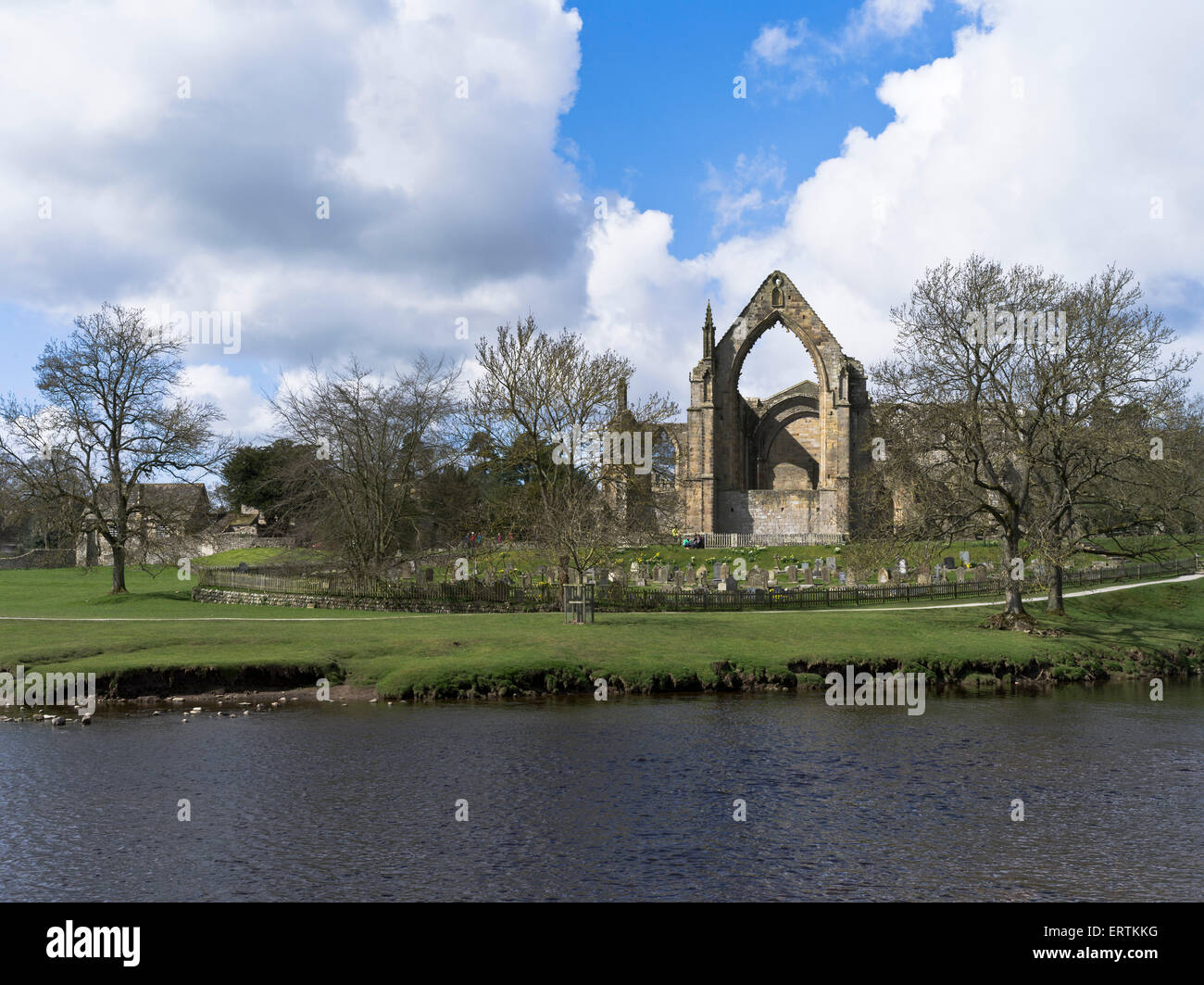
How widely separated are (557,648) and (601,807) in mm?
12286

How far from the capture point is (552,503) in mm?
35031

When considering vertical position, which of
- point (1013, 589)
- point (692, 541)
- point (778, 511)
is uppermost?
point (778, 511)

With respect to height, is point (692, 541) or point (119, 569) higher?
point (692, 541)

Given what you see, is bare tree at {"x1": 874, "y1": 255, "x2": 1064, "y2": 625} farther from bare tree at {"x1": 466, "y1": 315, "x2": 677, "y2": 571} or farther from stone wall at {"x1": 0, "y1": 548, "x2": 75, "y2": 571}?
stone wall at {"x1": 0, "y1": 548, "x2": 75, "y2": 571}

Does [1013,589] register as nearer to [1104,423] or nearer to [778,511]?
[1104,423]

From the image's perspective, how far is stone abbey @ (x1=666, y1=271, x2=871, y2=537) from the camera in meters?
67.2

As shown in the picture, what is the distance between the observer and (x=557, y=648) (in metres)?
25.8

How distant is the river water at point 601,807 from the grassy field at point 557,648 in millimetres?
2873

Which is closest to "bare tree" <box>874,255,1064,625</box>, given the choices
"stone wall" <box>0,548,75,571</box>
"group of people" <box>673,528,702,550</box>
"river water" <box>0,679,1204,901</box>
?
"river water" <box>0,679,1204,901</box>

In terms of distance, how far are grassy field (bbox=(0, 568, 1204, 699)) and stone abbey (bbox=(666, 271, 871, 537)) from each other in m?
31.1

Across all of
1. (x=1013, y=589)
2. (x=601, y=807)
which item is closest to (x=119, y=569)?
(x=1013, y=589)
